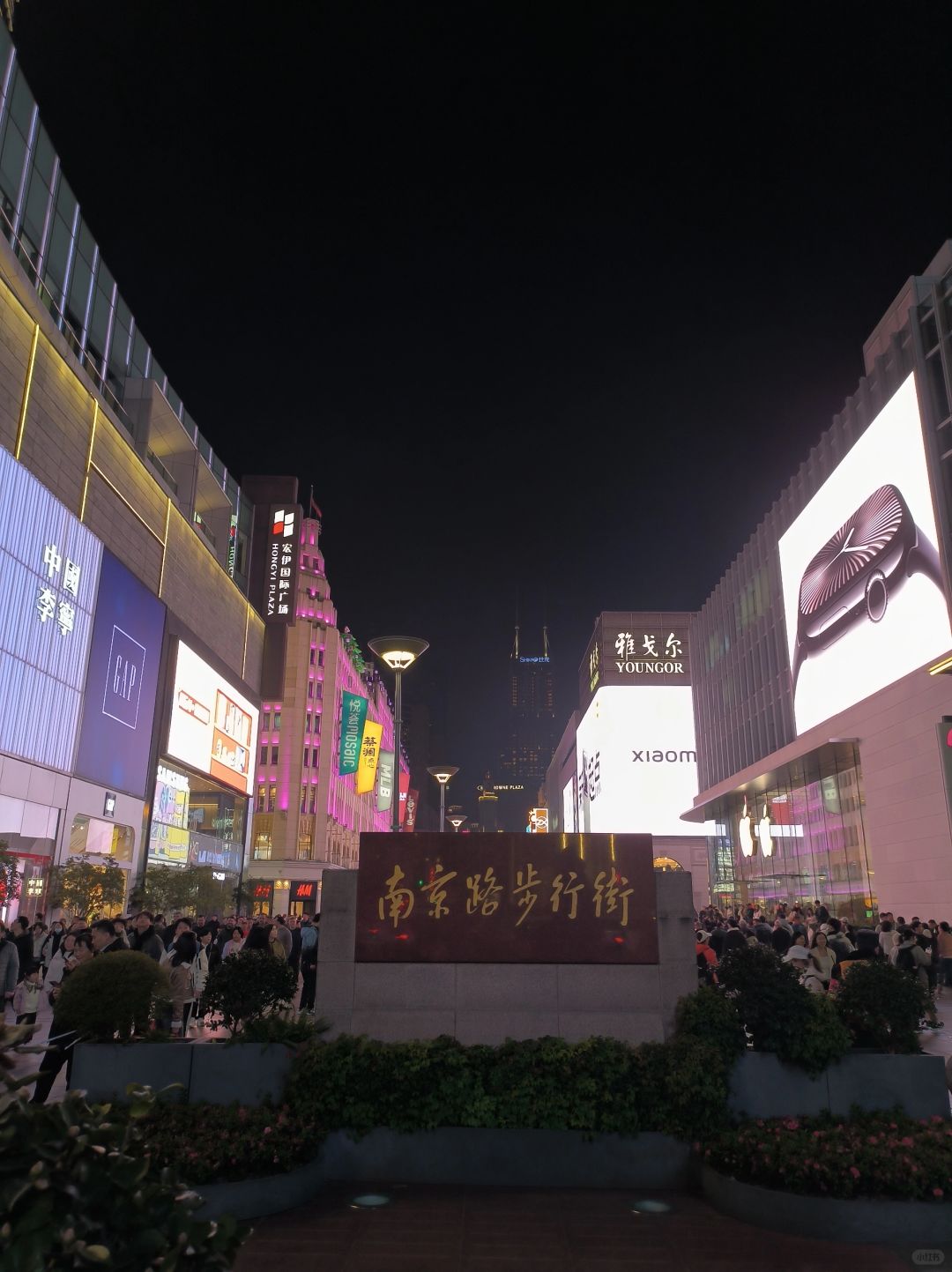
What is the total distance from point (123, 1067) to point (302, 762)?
2775 inches

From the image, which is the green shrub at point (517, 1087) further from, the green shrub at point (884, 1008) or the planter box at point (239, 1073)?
the green shrub at point (884, 1008)

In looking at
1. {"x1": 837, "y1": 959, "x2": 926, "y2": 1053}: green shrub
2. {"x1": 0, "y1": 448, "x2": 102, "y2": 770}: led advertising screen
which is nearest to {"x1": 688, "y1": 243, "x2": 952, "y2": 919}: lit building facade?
{"x1": 837, "y1": 959, "x2": 926, "y2": 1053}: green shrub

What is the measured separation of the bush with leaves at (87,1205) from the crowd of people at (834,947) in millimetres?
6217

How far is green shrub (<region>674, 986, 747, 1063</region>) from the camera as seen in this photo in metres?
6.95

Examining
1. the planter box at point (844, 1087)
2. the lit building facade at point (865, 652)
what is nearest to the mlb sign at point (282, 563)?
the lit building facade at point (865, 652)

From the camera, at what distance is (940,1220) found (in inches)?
221

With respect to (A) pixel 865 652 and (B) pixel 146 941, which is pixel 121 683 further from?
(A) pixel 865 652

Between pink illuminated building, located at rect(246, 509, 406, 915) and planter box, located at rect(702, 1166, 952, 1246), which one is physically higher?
pink illuminated building, located at rect(246, 509, 406, 915)

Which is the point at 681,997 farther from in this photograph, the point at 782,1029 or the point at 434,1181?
the point at 434,1181

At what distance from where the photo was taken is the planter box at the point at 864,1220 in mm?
5605

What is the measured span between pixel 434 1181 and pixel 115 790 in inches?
1304

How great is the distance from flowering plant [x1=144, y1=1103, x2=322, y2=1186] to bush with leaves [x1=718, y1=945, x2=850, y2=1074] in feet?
11.8

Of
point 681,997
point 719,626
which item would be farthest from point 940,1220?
point 719,626

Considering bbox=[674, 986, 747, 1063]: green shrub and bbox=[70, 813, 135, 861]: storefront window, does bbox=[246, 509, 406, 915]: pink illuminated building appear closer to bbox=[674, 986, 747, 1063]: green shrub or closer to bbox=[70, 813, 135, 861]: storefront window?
bbox=[70, 813, 135, 861]: storefront window
